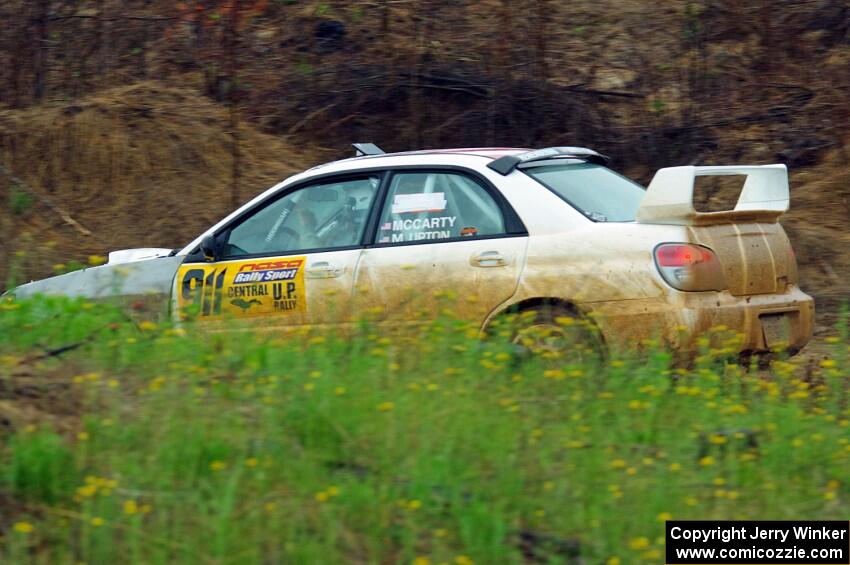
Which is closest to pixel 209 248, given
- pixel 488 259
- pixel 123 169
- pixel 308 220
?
pixel 308 220

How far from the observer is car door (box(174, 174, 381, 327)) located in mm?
7109

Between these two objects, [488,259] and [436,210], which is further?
[436,210]

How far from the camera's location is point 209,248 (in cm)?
747

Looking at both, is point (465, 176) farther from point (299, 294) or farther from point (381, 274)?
point (299, 294)

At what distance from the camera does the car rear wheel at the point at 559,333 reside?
6.08m

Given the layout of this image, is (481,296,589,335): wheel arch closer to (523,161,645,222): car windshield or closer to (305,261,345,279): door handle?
(523,161,645,222): car windshield

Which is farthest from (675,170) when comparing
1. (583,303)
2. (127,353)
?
(127,353)

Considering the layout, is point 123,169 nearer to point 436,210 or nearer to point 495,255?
point 436,210

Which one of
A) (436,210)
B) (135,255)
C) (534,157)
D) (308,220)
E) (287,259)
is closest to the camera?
(436,210)

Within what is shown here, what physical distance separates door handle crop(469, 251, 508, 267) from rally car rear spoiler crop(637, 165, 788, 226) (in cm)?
82

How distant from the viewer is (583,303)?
21.2 feet

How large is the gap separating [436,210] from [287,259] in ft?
3.33

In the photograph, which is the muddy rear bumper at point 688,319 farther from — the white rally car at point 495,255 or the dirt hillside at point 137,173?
the dirt hillside at point 137,173

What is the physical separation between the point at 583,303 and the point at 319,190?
1.99 m
